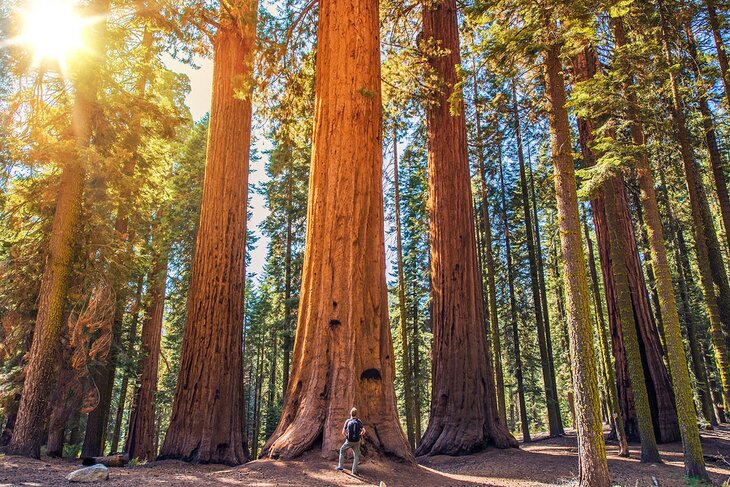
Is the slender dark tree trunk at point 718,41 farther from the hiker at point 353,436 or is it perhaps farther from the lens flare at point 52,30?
the lens flare at point 52,30

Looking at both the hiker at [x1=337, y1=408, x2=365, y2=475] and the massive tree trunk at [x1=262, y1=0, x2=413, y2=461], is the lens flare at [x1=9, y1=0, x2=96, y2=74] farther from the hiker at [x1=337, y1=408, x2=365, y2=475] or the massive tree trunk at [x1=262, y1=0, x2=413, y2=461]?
the hiker at [x1=337, y1=408, x2=365, y2=475]

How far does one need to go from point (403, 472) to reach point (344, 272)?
2.82 meters

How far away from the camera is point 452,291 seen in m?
10.5

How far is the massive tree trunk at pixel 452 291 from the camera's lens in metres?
9.58

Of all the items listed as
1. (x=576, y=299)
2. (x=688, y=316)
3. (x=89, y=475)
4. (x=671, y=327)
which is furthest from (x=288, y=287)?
(x=688, y=316)

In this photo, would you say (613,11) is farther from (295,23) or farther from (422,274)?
(422,274)

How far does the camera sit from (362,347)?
651 cm

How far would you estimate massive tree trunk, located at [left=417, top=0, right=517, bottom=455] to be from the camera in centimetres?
958

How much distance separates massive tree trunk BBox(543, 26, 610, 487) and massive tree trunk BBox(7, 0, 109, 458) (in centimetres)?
968

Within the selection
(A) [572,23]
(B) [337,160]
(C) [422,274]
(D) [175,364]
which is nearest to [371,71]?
(B) [337,160]

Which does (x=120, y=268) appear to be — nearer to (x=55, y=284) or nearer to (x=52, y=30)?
(x=55, y=284)

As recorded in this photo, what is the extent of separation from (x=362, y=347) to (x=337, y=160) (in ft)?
9.69

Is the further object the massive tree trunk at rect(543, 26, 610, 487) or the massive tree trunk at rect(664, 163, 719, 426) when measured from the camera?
the massive tree trunk at rect(664, 163, 719, 426)

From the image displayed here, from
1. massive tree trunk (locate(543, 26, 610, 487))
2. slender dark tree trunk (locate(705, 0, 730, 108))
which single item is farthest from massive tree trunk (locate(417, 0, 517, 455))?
slender dark tree trunk (locate(705, 0, 730, 108))
